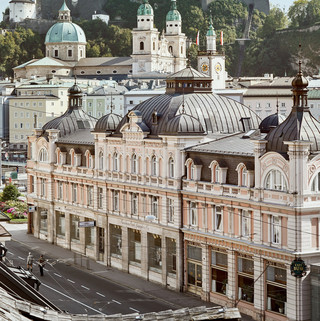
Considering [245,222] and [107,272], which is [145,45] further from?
[245,222]

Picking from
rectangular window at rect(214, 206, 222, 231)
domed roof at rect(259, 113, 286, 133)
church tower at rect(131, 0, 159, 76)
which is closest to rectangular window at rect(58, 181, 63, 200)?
domed roof at rect(259, 113, 286, 133)

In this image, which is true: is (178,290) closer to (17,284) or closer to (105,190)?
(105,190)

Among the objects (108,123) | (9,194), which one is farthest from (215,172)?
(9,194)

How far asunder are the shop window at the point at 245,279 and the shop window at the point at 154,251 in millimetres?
8394

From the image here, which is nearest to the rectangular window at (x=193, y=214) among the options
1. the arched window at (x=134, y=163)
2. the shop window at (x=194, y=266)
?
the shop window at (x=194, y=266)

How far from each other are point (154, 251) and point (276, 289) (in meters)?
12.7

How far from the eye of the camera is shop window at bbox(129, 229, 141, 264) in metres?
63.1

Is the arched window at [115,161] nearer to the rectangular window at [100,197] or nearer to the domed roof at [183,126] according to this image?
the rectangular window at [100,197]

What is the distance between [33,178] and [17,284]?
42551 millimetres

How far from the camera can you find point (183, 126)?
59312 millimetres

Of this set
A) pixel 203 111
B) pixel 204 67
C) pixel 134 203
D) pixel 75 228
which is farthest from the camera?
pixel 204 67

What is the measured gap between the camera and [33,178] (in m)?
79.7

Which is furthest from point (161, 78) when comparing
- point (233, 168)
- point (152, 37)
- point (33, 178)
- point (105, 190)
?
point (233, 168)

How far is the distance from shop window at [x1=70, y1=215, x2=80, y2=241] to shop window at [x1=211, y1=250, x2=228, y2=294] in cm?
1821
